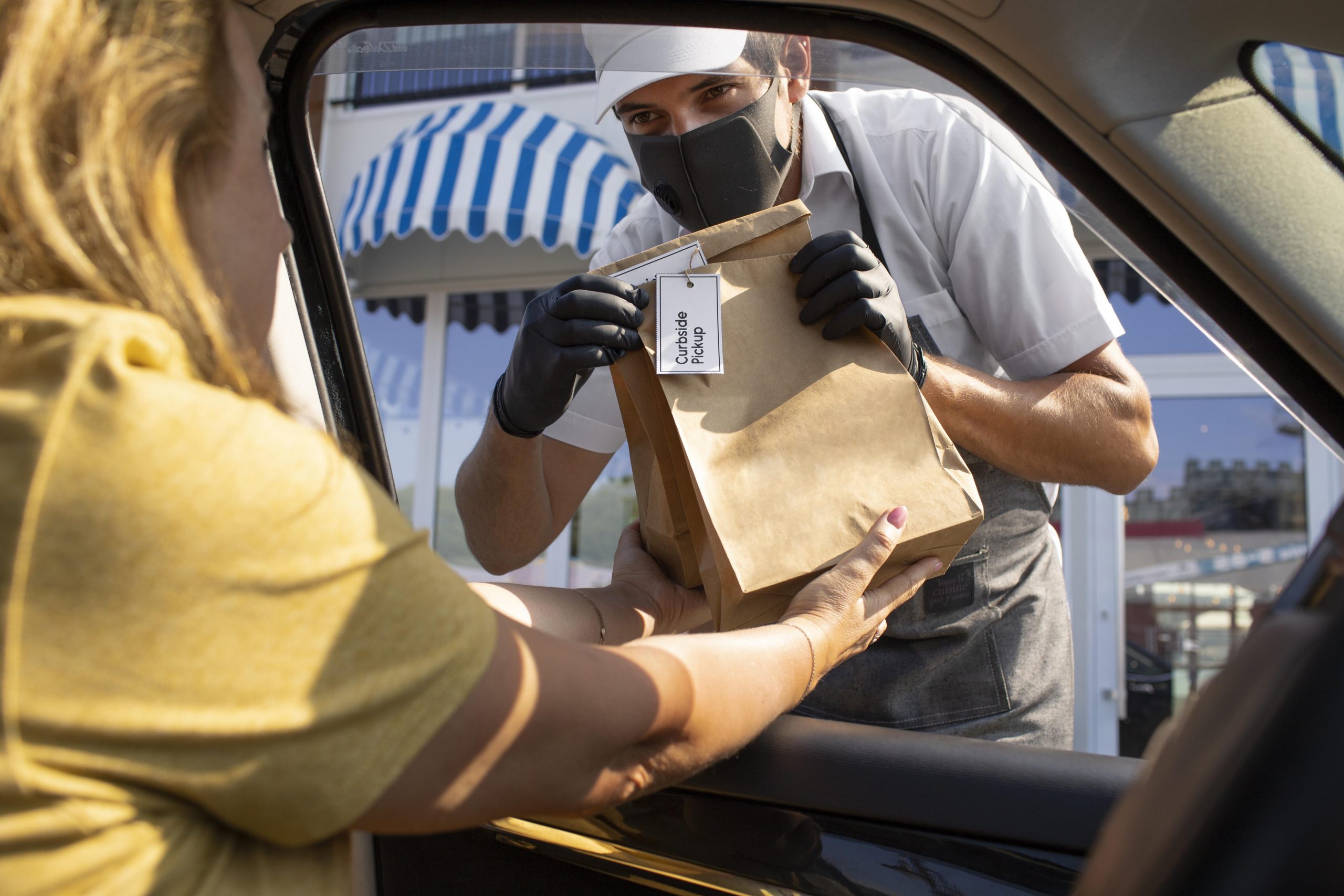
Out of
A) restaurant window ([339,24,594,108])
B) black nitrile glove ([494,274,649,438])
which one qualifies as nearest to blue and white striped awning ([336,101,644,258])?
black nitrile glove ([494,274,649,438])

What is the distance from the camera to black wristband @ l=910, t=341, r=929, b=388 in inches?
52.2

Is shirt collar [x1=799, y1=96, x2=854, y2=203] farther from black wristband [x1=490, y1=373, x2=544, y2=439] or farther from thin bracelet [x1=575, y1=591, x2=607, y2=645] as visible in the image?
thin bracelet [x1=575, y1=591, x2=607, y2=645]

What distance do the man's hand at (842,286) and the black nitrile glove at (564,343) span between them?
0.67 feet

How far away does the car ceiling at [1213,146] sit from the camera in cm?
74

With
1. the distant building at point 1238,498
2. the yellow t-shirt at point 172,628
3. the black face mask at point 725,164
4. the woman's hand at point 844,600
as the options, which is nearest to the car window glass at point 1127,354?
the distant building at point 1238,498

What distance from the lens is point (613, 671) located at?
2.49ft

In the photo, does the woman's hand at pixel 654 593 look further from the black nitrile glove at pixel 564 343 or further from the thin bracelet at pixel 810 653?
the thin bracelet at pixel 810 653

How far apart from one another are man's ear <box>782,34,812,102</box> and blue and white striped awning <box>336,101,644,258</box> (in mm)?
3861

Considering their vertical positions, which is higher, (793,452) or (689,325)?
(689,325)

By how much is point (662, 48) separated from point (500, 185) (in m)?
4.30

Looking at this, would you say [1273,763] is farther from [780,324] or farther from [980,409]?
[980,409]

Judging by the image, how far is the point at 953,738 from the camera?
105 centimetres

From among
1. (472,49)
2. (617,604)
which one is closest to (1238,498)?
(617,604)

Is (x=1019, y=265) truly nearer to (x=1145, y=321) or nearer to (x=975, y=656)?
(x=975, y=656)
